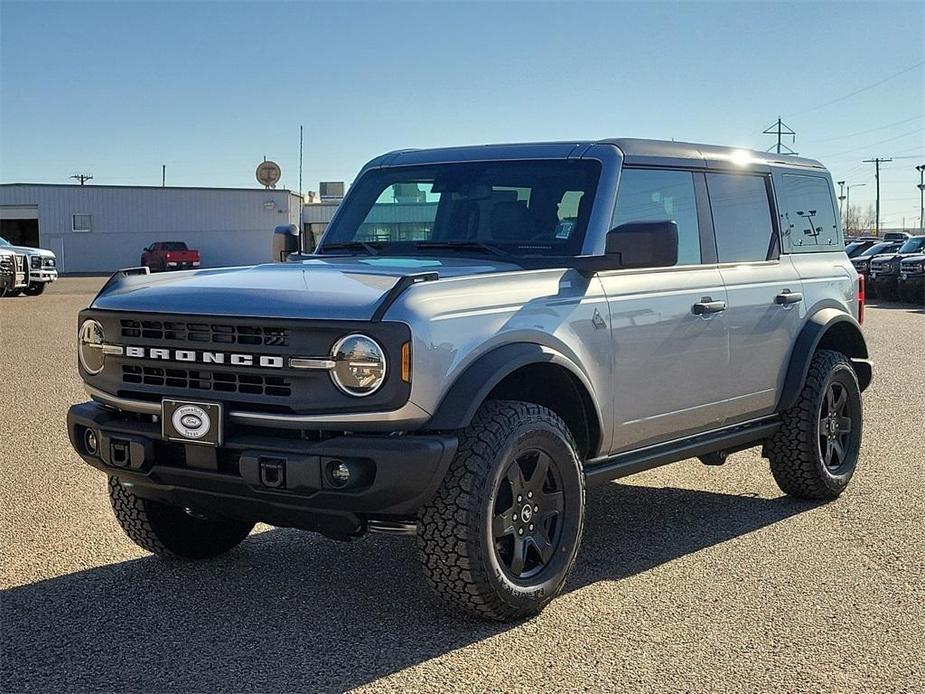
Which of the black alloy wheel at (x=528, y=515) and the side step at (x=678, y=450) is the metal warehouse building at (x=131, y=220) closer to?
the side step at (x=678, y=450)

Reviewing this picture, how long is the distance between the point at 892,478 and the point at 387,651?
4.37m

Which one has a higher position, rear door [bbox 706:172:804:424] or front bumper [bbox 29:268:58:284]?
rear door [bbox 706:172:804:424]

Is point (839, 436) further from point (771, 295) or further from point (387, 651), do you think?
point (387, 651)

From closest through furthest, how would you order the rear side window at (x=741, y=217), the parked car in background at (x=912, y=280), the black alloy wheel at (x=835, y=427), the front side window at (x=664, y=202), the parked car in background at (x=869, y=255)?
the front side window at (x=664, y=202) → the rear side window at (x=741, y=217) → the black alloy wheel at (x=835, y=427) → the parked car in background at (x=912, y=280) → the parked car in background at (x=869, y=255)

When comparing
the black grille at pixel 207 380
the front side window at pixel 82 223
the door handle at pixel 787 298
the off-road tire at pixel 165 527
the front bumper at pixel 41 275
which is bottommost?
the off-road tire at pixel 165 527

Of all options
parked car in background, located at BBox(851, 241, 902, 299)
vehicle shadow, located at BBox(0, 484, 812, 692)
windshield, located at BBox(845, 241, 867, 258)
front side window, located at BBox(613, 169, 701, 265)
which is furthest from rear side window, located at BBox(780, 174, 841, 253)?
windshield, located at BBox(845, 241, 867, 258)

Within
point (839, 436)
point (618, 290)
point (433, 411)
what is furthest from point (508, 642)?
point (839, 436)

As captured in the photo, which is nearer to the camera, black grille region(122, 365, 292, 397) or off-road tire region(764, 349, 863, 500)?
black grille region(122, 365, 292, 397)

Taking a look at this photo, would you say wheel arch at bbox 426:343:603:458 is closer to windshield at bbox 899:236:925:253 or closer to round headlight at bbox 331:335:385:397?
round headlight at bbox 331:335:385:397

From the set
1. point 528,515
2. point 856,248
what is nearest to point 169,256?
point 856,248

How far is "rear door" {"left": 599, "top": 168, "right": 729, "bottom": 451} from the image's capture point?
5352mm

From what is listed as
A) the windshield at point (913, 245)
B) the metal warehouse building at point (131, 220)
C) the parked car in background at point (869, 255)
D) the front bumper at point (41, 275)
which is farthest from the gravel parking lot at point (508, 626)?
the metal warehouse building at point (131, 220)

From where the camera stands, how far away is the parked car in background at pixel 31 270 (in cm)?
2867

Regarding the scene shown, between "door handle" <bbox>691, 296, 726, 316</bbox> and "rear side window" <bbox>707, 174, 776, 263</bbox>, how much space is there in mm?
372
